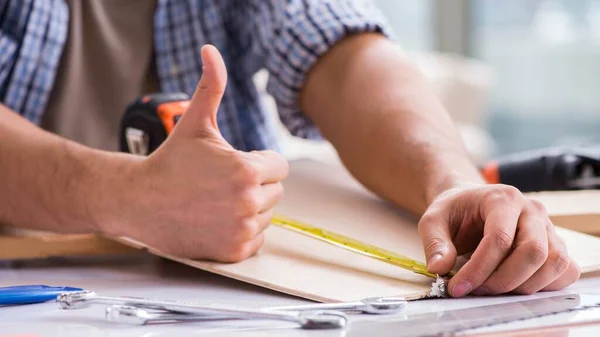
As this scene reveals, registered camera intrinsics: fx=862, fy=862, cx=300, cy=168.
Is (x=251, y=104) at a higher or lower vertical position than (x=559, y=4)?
higher

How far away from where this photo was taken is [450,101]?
418cm

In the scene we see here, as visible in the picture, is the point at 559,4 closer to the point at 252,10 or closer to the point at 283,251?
the point at 252,10

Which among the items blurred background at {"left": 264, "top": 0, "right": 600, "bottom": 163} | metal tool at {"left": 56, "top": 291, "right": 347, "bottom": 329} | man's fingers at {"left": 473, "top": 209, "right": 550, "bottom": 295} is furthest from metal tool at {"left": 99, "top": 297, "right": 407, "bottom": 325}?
blurred background at {"left": 264, "top": 0, "right": 600, "bottom": 163}

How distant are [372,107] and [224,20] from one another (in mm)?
373

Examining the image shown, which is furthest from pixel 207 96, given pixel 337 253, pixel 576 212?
pixel 576 212

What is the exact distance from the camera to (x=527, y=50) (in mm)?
5109

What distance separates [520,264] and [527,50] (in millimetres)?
4569

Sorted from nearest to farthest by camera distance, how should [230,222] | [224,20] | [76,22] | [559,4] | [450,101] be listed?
[230,222] → [76,22] → [224,20] → [450,101] → [559,4]

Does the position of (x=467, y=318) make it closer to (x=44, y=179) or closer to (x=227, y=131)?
(x=44, y=179)

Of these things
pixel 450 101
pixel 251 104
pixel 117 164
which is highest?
pixel 117 164

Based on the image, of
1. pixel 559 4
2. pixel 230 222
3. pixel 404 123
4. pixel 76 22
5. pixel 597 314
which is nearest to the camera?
pixel 597 314

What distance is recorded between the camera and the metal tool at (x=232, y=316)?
2.14 ft

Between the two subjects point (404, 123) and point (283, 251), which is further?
point (404, 123)

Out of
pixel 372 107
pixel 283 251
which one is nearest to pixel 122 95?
pixel 372 107
